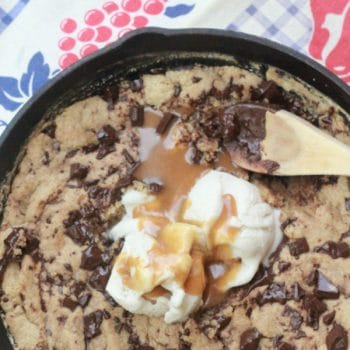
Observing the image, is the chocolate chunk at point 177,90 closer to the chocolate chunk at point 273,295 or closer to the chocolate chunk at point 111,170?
the chocolate chunk at point 111,170

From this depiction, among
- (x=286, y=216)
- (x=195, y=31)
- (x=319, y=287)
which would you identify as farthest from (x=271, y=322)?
(x=195, y=31)

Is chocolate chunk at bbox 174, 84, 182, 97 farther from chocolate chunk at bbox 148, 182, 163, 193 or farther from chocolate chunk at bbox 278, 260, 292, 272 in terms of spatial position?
chocolate chunk at bbox 278, 260, 292, 272

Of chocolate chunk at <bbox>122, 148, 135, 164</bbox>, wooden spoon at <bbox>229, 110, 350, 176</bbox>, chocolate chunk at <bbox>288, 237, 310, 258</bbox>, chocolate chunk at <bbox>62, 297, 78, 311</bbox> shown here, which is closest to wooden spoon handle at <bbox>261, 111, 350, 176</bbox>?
wooden spoon at <bbox>229, 110, 350, 176</bbox>

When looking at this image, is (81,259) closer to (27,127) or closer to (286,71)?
(27,127)

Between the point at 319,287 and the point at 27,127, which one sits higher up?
the point at 27,127

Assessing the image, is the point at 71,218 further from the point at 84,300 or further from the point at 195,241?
the point at 195,241

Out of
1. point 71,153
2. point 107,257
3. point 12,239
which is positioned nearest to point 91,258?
point 107,257

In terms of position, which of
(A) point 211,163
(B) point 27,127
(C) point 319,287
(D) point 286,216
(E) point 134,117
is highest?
(B) point 27,127
